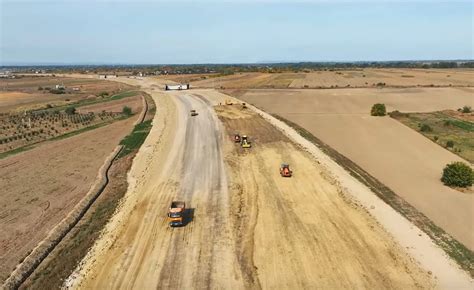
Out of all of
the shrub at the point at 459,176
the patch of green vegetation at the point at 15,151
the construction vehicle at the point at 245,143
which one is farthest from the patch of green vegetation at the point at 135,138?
the shrub at the point at 459,176

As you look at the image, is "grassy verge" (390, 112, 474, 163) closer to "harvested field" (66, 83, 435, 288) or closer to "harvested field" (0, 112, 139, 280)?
"harvested field" (66, 83, 435, 288)

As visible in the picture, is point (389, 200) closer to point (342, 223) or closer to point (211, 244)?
point (342, 223)

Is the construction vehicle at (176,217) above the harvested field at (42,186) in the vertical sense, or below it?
above

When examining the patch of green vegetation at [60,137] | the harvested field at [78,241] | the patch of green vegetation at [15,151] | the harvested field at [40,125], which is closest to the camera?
the harvested field at [78,241]

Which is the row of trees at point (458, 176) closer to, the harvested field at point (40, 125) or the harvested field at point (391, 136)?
the harvested field at point (391, 136)

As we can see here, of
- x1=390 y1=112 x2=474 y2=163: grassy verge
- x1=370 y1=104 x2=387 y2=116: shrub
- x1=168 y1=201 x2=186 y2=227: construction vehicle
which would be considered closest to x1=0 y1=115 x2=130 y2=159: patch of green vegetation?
x1=168 y1=201 x2=186 y2=227: construction vehicle

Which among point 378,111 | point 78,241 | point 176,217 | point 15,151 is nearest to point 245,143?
point 176,217
